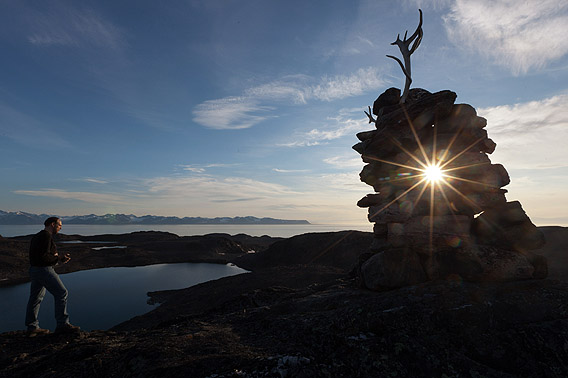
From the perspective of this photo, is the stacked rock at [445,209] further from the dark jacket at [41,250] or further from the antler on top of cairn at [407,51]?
the dark jacket at [41,250]

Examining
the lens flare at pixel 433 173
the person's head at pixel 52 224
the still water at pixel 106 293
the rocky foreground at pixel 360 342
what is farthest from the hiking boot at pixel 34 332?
the lens flare at pixel 433 173

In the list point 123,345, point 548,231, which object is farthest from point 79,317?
point 548,231

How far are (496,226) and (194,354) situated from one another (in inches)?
412

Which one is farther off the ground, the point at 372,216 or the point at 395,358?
the point at 372,216

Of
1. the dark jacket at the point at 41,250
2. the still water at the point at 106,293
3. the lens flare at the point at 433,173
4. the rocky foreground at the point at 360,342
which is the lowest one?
the still water at the point at 106,293

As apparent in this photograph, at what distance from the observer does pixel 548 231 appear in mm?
31250

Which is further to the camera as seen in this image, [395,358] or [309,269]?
[309,269]

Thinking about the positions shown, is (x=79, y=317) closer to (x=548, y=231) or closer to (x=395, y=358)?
(x=395, y=358)

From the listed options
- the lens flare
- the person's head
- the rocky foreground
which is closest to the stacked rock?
the lens flare

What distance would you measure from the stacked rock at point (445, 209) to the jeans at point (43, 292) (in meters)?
9.91

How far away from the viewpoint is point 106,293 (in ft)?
82.1

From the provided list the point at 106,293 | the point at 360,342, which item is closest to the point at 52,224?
the point at 360,342

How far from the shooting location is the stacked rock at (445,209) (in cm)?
900

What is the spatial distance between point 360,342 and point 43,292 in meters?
9.12
